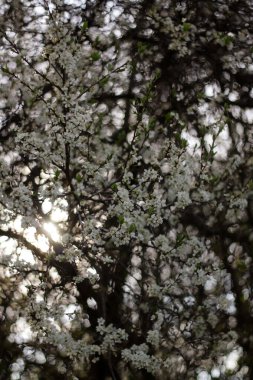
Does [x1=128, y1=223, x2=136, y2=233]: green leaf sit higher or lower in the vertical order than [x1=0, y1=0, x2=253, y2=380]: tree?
lower

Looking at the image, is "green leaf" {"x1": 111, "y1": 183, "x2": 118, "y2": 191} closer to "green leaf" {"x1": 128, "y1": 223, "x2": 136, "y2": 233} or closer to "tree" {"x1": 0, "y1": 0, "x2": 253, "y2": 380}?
"tree" {"x1": 0, "y1": 0, "x2": 253, "y2": 380}

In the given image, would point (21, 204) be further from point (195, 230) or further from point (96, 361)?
point (195, 230)

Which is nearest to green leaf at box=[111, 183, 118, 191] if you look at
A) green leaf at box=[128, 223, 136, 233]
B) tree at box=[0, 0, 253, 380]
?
tree at box=[0, 0, 253, 380]

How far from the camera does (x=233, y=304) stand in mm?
4344

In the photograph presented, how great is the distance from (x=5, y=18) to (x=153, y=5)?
1.22 m

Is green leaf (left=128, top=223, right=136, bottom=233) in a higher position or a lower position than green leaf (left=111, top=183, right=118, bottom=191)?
lower

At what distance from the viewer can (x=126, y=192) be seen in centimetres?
323

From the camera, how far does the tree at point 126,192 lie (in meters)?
3.31

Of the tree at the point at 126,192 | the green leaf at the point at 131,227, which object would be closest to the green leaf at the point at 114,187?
the tree at the point at 126,192

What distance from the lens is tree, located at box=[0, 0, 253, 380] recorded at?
3.31 metres

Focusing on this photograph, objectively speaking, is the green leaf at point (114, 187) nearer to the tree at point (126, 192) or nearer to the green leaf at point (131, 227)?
the tree at point (126, 192)

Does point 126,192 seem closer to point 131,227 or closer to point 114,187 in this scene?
point 114,187

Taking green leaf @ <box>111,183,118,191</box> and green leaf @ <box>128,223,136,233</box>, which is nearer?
green leaf @ <box>128,223,136,233</box>

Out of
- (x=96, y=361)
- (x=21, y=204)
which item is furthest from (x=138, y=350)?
(x=21, y=204)
